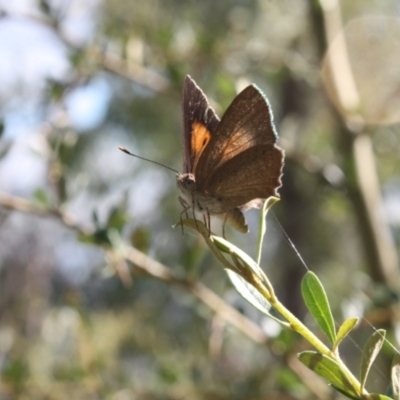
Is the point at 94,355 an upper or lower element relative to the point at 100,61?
lower

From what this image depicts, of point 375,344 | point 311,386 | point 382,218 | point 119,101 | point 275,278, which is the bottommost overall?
point 275,278

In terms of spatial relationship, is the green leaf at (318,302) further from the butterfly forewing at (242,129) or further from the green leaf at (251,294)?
the butterfly forewing at (242,129)

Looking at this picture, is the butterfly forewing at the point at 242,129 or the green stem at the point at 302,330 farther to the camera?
the butterfly forewing at the point at 242,129

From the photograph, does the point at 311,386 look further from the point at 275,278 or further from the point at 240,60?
the point at 275,278

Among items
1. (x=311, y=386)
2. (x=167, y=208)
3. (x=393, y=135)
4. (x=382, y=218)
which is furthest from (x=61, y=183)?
(x=167, y=208)

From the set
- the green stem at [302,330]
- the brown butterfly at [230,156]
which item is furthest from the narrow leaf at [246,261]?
the brown butterfly at [230,156]

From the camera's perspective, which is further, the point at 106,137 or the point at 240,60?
the point at 106,137

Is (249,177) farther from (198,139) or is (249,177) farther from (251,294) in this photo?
(251,294)
